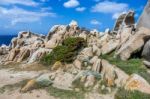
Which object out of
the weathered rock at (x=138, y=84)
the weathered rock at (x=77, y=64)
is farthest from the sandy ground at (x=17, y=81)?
the weathered rock at (x=138, y=84)

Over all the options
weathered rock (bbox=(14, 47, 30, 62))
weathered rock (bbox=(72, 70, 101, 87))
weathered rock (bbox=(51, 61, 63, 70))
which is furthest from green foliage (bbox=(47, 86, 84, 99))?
weathered rock (bbox=(14, 47, 30, 62))

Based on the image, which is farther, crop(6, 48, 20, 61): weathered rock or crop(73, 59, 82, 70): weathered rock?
crop(6, 48, 20, 61): weathered rock

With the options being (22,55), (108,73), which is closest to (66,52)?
(108,73)

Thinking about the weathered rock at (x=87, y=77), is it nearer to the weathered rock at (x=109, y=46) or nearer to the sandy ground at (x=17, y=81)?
the sandy ground at (x=17, y=81)

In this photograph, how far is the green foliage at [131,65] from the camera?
30.9 m

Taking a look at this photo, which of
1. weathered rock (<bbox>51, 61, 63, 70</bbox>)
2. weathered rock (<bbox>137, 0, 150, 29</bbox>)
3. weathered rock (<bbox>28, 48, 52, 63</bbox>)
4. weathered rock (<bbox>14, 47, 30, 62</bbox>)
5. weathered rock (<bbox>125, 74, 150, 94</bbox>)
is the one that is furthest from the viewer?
weathered rock (<bbox>14, 47, 30, 62</bbox>)

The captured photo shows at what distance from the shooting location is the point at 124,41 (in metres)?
39.2

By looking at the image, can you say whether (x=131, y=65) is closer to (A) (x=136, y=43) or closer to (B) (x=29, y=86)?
(A) (x=136, y=43)

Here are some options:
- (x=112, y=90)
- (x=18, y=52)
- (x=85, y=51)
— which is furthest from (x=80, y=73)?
(x=18, y=52)

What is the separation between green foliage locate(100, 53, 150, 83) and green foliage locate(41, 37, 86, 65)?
392 centimetres

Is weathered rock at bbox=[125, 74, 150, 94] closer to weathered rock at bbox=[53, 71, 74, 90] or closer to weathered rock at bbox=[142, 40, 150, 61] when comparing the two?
weathered rock at bbox=[53, 71, 74, 90]

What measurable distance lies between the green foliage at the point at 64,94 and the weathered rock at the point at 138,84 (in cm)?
386

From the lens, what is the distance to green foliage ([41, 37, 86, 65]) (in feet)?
129

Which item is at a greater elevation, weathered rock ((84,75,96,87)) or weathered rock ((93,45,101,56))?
weathered rock ((93,45,101,56))
